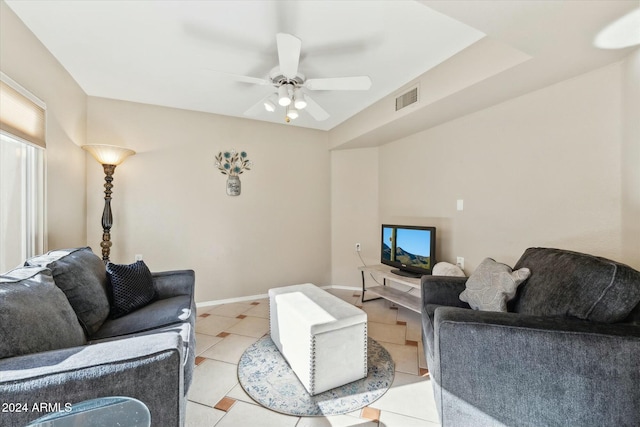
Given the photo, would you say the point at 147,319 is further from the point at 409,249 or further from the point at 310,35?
the point at 409,249

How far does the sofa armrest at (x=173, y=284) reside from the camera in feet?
7.04

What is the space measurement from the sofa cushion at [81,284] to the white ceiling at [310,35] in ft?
4.77

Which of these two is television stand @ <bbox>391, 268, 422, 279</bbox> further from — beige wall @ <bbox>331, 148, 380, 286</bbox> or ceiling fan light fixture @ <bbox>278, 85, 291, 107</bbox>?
ceiling fan light fixture @ <bbox>278, 85, 291, 107</bbox>

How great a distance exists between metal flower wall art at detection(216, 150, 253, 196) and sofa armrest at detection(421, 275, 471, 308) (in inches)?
102

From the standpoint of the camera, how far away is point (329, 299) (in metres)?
2.05

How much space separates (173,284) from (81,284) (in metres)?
0.75

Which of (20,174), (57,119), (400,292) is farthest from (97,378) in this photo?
(400,292)

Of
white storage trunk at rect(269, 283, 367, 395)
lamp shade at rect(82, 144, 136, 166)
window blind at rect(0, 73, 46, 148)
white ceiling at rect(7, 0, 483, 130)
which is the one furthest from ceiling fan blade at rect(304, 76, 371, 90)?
lamp shade at rect(82, 144, 136, 166)

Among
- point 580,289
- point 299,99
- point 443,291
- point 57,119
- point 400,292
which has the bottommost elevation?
point 400,292

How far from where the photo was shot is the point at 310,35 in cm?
185

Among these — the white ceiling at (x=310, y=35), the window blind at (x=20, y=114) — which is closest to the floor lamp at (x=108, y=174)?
the window blind at (x=20, y=114)

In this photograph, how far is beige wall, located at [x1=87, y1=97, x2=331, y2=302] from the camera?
2.96 metres

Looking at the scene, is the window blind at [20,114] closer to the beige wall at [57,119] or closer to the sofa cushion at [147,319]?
the beige wall at [57,119]

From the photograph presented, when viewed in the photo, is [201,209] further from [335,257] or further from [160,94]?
[335,257]
